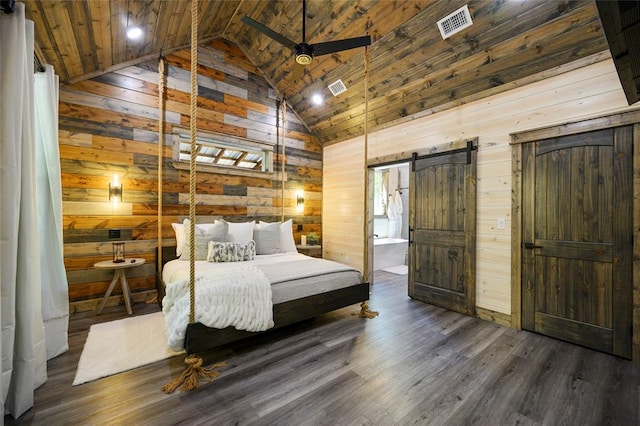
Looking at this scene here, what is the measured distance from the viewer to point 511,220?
299 centimetres

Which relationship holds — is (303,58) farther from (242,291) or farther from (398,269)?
(398,269)

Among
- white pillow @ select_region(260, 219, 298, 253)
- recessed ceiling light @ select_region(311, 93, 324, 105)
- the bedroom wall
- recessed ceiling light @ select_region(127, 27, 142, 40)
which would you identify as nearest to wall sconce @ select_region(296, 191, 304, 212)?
white pillow @ select_region(260, 219, 298, 253)

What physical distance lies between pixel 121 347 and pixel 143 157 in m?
2.49

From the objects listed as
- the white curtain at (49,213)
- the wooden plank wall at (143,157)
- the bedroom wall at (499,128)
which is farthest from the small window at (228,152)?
the bedroom wall at (499,128)

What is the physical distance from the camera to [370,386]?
1952 millimetres

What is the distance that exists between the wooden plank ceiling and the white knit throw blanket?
253cm

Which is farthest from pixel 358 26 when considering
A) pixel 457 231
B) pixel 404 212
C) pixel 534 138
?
pixel 404 212

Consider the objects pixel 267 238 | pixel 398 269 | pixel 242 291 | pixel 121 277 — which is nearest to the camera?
pixel 242 291

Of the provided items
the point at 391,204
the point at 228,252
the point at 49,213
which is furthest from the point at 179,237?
the point at 391,204

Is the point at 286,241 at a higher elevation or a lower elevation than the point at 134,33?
lower

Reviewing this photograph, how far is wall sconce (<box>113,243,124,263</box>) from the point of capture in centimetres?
328

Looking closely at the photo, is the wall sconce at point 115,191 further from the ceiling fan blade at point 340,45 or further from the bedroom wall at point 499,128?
the bedroom wall at point 499,128

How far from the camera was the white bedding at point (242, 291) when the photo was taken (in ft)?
7.13

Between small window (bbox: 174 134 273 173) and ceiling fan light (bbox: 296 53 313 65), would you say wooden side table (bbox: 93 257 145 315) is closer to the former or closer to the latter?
small window (bbox: 174 134 273 173)
